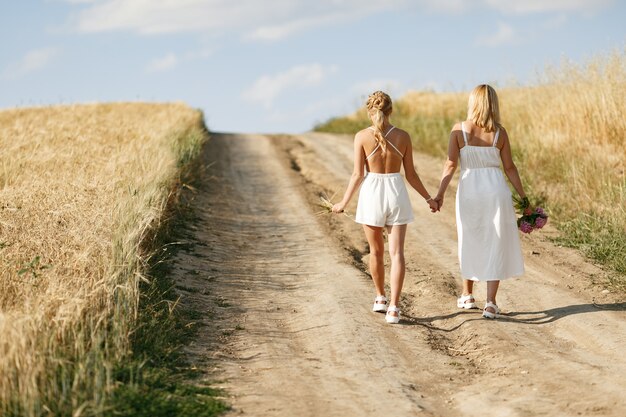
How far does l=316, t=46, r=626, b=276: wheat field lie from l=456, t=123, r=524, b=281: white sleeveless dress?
87.1 inches

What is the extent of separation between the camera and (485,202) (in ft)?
27.0

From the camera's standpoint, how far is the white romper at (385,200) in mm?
7949

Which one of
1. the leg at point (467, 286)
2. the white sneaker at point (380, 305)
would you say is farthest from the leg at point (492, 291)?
the white sneaker at point (380, 305)

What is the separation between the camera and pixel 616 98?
14781 mm

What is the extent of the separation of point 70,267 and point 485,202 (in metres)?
3.82

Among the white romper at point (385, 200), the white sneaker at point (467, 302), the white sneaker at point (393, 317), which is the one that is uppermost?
the white romper at point (385, 200)

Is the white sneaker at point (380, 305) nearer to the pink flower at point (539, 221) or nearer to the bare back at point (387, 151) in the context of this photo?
the bare back at point (387, 151)

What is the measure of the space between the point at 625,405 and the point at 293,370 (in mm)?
2340

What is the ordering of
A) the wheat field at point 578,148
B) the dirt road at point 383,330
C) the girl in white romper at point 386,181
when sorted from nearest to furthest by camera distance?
the dirt road at point 383,330 < the girl in white romper at point 386,181 < the wheat field at point 578,148

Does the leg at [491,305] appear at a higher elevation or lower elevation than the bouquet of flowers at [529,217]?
lower

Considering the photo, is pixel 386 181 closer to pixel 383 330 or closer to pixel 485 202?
pixel 485 202

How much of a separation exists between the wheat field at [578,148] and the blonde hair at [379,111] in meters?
3.64

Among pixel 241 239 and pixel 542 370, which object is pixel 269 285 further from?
pixel 542 370

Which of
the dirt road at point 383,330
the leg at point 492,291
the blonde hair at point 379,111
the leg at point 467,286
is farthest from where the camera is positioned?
the leg at point 467,286
